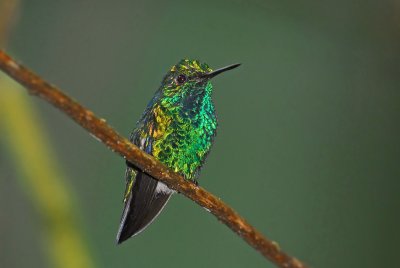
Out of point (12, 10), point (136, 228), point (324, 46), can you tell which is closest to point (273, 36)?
point (324, 46)

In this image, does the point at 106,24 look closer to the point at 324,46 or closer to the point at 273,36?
the point at 273,36

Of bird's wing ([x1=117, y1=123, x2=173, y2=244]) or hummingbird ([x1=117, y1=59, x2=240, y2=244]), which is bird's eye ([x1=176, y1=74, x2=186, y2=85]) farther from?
bird's wing ([x1=117, y1=123, x2=173, y2=244])

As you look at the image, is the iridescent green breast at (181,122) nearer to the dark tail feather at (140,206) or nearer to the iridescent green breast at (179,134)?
the iridescent green breast at (179,134)

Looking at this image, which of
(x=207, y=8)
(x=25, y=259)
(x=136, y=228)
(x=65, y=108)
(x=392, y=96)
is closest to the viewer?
(x=65, y=108)

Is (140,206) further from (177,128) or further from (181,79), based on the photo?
(181,79)

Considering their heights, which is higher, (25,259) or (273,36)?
(273,36)

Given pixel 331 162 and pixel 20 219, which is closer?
pixel 20 219

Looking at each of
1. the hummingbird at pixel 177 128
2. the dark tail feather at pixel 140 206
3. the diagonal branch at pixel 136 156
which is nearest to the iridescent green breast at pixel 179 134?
the hummingbird at pixel 177 128
